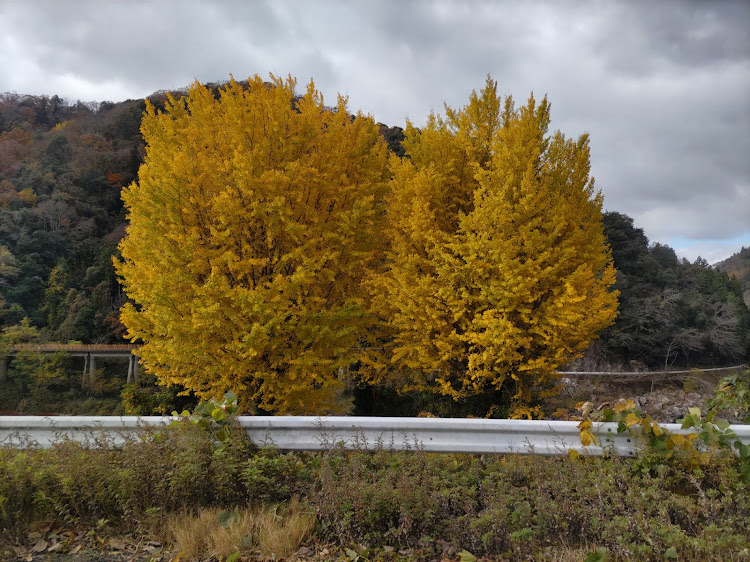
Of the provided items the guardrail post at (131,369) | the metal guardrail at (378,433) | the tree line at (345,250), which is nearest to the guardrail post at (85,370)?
the guardrail post at (131,369)

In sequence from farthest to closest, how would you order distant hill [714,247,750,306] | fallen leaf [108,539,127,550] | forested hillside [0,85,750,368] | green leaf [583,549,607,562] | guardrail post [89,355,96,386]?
distant hill [714,247,750,306] → forested hillside [0,85,750,368] → guardrail post [89,355,96,386] → fallen leaf [108,539,127,550] → green leaf [583,549,607,562]

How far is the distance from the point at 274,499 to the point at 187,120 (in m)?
9.97

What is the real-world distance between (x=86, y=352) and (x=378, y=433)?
108 ft

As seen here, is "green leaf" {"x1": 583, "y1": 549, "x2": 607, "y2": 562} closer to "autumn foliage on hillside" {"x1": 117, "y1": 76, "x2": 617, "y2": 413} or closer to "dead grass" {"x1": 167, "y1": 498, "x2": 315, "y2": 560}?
"dead grass" {"x1": 167, "y1": 498, "x2": 315, "y2": 560}

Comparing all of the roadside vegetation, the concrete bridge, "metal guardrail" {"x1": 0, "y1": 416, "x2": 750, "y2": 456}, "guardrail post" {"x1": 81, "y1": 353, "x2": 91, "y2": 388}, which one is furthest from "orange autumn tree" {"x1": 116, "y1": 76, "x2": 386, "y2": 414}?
"guardrail post" {"x1": 81, "y1": 353, "x2": 91, "y2": 388}

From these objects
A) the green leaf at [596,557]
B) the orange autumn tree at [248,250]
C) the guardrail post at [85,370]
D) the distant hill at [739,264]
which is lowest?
the guardrail post at [85,370]

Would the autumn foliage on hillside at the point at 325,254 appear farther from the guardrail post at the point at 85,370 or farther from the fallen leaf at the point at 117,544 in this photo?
the guardrail post at the point at 85,370

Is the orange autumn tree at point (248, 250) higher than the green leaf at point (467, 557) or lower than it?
higher

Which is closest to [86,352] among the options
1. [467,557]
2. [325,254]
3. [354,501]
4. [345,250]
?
[345,250]

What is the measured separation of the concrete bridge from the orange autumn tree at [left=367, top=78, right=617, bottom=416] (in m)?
24.4

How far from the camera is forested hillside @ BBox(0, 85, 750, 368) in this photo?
99.7ft

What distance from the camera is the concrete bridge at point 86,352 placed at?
2845 centimetres

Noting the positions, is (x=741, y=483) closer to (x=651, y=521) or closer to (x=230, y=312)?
(x=651, y=521)

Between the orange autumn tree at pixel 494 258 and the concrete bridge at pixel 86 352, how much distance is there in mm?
24432
